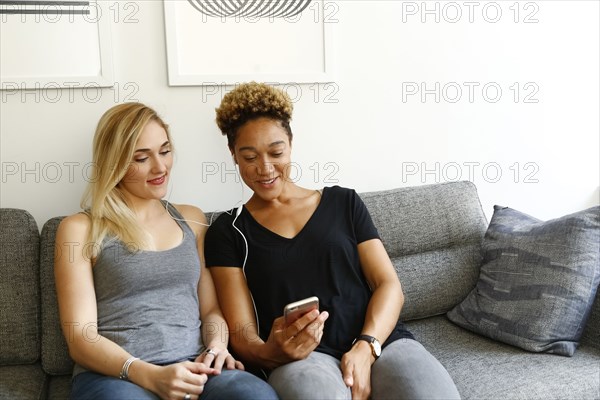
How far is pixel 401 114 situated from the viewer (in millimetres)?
2369

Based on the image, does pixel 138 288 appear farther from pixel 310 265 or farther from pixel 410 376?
pixel 410 376

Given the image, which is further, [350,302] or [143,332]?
[350,302]

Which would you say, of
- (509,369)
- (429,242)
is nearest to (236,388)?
(509,369)

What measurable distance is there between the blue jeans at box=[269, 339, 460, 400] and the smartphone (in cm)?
13

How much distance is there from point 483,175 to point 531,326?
818 mm

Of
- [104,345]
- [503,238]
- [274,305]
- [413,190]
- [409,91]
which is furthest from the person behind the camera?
[409,91]

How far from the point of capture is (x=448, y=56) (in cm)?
239

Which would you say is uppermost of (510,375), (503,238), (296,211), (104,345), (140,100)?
(140,100)

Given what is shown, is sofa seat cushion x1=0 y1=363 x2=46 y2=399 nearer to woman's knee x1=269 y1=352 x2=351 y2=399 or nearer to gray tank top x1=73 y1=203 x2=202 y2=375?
gray tank top x1=73 y1=203 x2=202 y2=375

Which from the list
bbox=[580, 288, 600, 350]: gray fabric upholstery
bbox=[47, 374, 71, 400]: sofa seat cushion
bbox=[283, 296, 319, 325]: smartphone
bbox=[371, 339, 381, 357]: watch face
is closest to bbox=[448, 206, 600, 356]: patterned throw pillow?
bbox=[580, 288, 600, 350]: gray fabric upholstery

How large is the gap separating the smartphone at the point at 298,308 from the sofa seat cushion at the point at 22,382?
714mm

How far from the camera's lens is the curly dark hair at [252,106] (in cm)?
184

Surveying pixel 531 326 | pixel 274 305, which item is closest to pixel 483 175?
pixel 531 326

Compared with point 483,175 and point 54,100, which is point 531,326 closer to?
point 483,175
